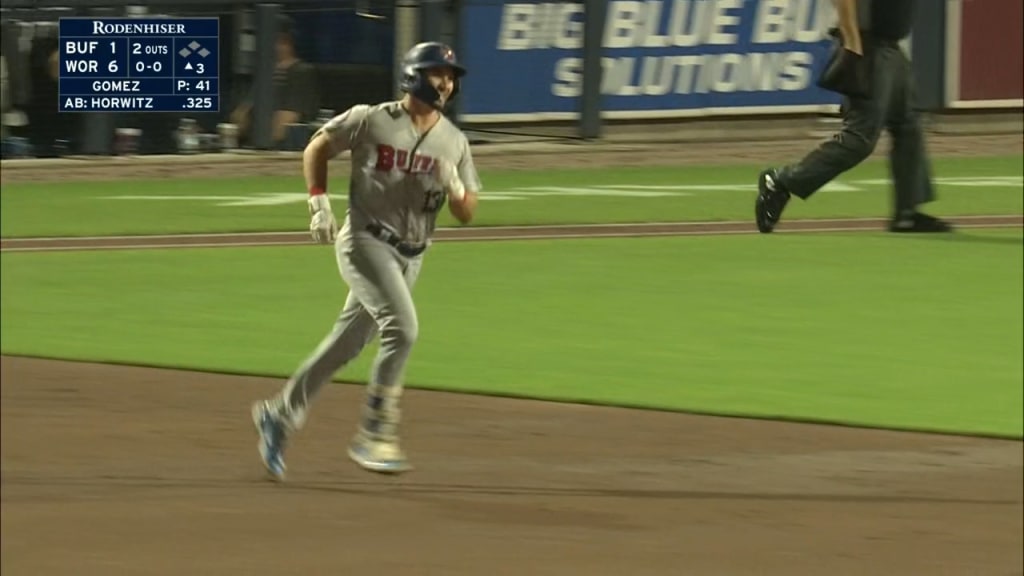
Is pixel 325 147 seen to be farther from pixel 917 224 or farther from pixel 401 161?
pixel 917 224

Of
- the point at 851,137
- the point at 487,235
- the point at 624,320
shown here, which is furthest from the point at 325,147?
the point at 624,320

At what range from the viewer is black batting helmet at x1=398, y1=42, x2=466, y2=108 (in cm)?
404

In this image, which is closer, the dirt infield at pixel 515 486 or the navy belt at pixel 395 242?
the navy belt at pixel 395 242

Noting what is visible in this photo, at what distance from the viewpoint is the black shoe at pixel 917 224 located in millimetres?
4340

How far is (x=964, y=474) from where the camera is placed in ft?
162

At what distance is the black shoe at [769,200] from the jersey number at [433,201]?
0.58m

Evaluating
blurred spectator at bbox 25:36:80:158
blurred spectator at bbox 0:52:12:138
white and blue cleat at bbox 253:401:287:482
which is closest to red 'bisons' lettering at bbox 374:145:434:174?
blurred spectator at bbox 25:36:80:158

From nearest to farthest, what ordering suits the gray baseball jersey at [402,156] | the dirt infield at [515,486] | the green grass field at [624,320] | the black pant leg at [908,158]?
the gray baseball jersey at [402,156]
the black pant leg at [908,158]
the green grass field at [624,320]
the dirt infield at [515,486]

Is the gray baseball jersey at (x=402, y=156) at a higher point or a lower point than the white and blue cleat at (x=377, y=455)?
higher

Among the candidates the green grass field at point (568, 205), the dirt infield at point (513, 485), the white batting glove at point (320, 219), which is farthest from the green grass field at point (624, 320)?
the white batting glove at point (320, 219)

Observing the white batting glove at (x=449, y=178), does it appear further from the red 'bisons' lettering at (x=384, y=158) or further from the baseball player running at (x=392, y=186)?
the red 'bisons' lettering at (x=384, y=158)

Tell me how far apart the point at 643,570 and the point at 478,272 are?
37.6 ft

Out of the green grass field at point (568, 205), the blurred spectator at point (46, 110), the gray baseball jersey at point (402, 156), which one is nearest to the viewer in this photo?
the gray baseball jersey at point (402, 156)
